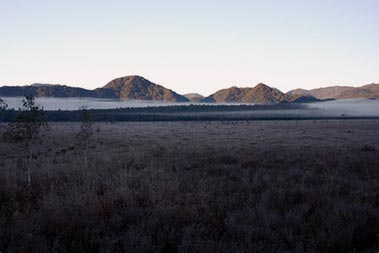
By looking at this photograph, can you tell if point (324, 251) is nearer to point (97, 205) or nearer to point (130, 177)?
point (97, 205)

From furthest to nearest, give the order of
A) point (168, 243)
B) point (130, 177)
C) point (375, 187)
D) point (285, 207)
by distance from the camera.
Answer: point (130, 177), point (375, 187), point (285, 207), point (168, 243)

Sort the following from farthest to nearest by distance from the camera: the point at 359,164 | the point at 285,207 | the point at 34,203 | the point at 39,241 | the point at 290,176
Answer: the point at 359,164, the point at 290,176, the point at 34,203, the point at 285,207, the point at 39,241

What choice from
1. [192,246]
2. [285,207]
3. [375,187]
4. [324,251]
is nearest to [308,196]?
[285,207]

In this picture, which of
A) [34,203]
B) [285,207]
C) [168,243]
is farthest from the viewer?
[34,203]

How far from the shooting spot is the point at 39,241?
4.33m

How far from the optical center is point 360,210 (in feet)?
19.2

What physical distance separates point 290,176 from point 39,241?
7985 millimetres

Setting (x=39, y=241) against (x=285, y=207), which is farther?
(x=285, y=207)

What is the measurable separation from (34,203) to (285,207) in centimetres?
565

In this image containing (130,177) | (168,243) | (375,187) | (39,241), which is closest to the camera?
(39,241)

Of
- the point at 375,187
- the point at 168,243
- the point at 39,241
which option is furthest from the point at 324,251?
the point at 375,187

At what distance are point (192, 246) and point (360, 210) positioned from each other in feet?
11.9

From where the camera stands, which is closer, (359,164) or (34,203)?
(34,203)

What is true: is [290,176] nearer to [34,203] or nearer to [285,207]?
[285,207]
